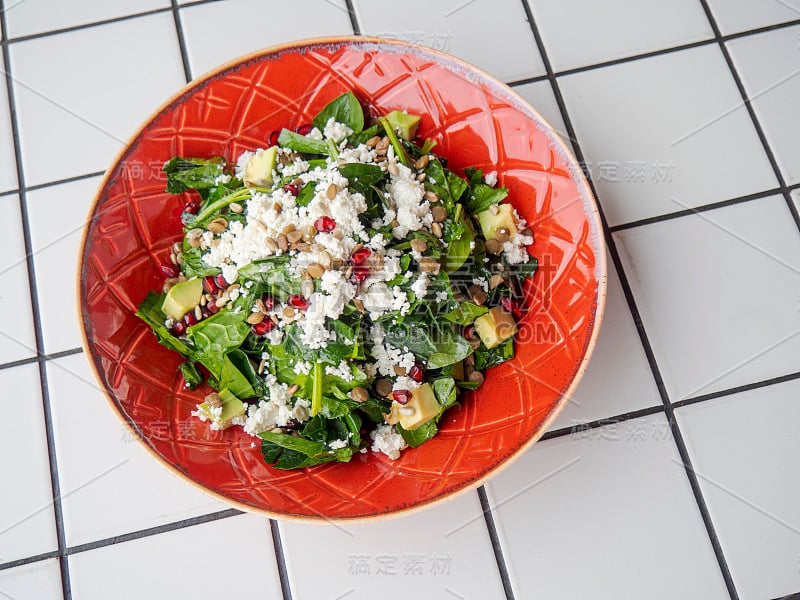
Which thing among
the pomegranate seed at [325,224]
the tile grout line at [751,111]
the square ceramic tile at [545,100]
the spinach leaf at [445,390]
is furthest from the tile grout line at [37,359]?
the tile grout line at [751,111]

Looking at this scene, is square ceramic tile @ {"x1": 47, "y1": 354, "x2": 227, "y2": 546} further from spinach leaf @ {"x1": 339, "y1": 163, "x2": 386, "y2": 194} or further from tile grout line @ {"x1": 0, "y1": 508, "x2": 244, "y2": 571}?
spinach leaf @ {"x1": 339, "y1": 163, "x2": 386, "y2": 194}

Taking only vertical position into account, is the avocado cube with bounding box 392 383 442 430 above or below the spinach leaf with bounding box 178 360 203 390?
below

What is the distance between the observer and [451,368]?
4.09 ft

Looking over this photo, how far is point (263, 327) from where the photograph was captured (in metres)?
1.22

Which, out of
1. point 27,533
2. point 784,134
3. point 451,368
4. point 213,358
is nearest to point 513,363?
point 451,368

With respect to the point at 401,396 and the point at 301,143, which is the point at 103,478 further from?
the point at 301,143

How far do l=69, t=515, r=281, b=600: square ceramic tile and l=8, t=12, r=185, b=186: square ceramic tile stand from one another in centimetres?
83

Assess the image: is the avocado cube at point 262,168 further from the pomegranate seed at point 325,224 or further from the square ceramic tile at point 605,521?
the square ceramic tile at point 605,521

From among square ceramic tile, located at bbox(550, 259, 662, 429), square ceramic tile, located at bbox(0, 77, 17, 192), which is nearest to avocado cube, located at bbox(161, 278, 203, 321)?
square ceramic tile, located at bbox(0, 77, 17, 192)

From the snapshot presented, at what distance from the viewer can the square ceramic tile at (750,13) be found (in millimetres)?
1662

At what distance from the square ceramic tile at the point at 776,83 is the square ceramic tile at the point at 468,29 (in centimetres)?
50

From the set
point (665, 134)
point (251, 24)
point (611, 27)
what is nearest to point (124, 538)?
point (251, 24)

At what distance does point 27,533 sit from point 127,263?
0.58 m

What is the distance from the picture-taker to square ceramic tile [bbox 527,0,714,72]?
5.39 ft
